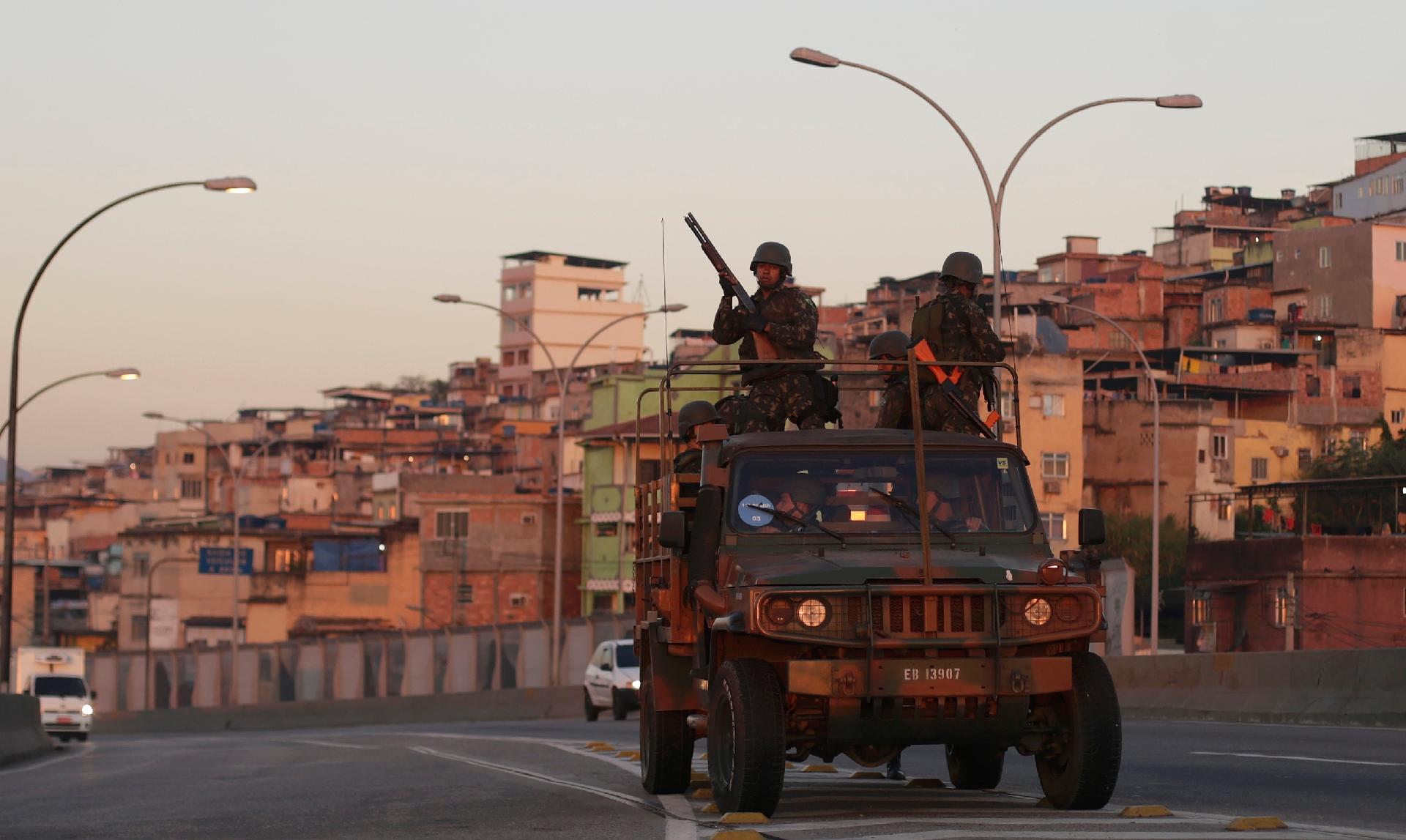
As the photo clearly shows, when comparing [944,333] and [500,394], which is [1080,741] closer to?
[944,333]

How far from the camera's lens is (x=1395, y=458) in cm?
8494

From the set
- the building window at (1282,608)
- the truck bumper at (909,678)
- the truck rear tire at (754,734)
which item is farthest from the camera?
the building window at (1282,608)

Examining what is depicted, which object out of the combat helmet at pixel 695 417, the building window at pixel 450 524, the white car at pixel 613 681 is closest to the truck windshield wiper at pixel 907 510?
the combat helmet at pixel 695 417

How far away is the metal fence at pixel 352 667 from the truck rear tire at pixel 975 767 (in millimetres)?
38561

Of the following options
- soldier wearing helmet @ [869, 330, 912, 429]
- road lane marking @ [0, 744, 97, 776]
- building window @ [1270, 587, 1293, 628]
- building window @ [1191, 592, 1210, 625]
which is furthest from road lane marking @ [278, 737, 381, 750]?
building window @ [1191, 592, 1210, 625]

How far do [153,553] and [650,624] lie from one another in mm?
99769

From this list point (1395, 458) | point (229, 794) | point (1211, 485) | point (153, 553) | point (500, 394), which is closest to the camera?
point (229, 794)

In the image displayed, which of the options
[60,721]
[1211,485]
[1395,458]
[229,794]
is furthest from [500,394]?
[229,794]

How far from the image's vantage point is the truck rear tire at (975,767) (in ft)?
43.7

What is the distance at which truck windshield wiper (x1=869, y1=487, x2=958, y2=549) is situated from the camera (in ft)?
37.8

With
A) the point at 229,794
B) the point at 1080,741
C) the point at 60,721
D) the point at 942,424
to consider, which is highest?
the point at 942,424

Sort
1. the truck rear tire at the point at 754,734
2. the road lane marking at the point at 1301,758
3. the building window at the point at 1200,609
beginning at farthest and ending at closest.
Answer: the building window at the point at 1200,609, the road lane marking at the point at 1301,758, the truck rear tire at the point at 754,734

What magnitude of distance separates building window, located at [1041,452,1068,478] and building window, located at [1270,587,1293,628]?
26.3 metres

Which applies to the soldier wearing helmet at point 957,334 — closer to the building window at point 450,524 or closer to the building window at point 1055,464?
the building window at point 1055,464
